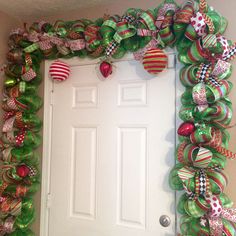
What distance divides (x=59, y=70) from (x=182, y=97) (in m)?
0.81

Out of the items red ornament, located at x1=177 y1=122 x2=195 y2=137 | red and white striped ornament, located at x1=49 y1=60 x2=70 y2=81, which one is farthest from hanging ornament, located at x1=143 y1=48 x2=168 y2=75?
red and white striped ornament, located at x1=49 y1=60 x2=70 y2=81

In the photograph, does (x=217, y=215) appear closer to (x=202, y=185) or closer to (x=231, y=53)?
(x=202, y=185)

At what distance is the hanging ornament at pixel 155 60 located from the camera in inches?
55.8

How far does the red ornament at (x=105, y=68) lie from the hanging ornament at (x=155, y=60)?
242mm

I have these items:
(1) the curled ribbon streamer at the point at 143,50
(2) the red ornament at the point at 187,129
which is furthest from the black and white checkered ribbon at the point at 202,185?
(1) the curled ribbon streamer at the point at 143,50

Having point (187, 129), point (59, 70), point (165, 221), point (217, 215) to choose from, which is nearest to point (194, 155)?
point (187, 129)

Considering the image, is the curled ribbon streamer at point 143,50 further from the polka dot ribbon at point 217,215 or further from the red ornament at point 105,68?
the polka dot ribbon at point 217,215

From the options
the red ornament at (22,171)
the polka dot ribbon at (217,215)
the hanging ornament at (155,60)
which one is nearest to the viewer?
the polka dot ribbon at (217,215)

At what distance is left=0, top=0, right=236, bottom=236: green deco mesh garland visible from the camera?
1.27 metres

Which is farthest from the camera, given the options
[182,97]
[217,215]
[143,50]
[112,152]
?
[112,152]

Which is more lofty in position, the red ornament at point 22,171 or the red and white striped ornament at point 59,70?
the red and white striped ornament at point 59,70

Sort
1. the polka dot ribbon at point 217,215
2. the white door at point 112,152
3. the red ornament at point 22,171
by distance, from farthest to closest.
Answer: the red ornament at point 22,171
the white door at point 112,152
the polka dot ribbon at point 217,215

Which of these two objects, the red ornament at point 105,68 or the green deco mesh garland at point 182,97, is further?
the red ornament at point 105,68

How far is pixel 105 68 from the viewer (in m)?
1.58
